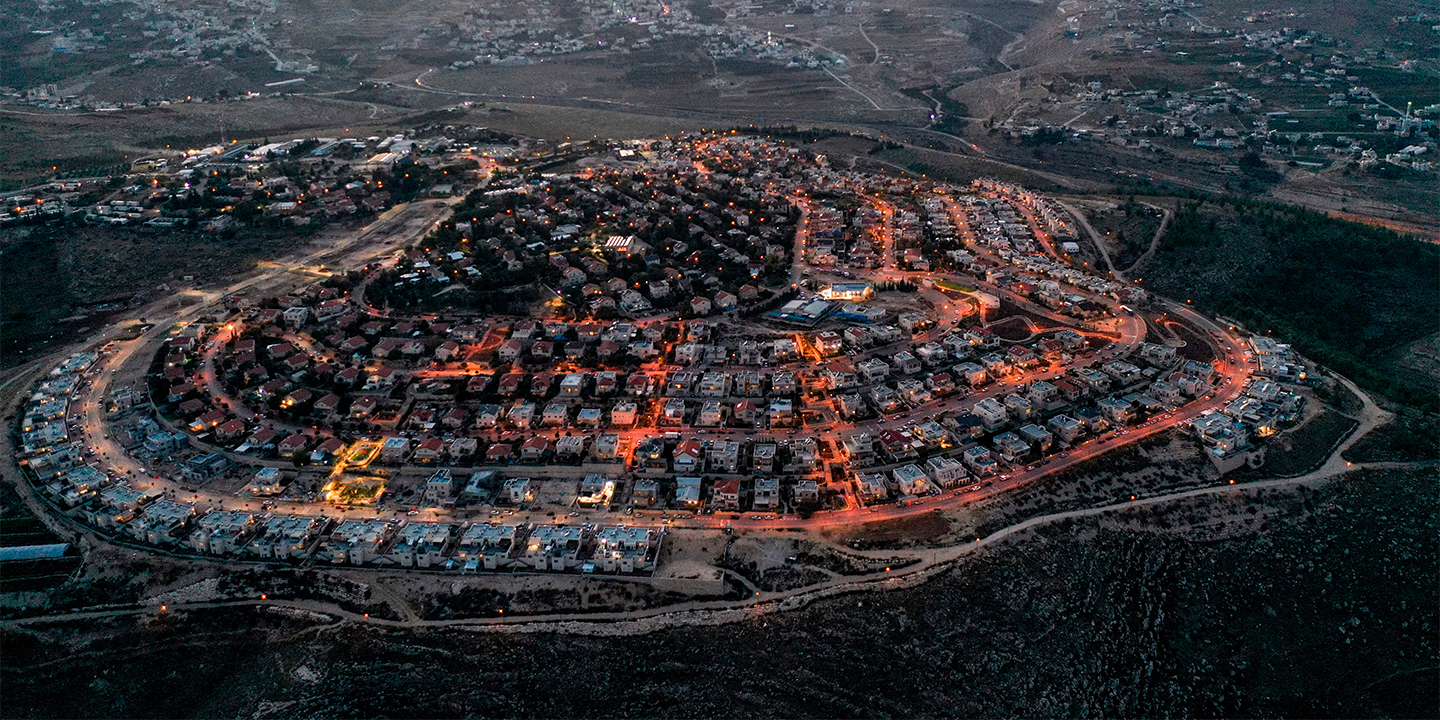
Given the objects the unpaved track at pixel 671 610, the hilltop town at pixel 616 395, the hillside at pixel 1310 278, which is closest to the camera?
the unpaved track at pixel 671 610

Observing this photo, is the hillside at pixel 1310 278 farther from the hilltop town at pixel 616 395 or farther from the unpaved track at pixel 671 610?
the unpaved track at pixel 671 610

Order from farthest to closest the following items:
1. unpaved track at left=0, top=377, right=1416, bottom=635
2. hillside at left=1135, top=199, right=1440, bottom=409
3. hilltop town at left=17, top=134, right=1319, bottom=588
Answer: hillside at left=1135, top=199, right=1440, bottom=409 < hilltop town at left=17, top=134, right=1319, bottom=588 < unpaved track at left=0, top=377, right=1416, bottom=635

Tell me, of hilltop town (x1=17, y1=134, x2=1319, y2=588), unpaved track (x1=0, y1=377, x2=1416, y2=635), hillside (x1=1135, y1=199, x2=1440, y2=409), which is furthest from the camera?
hillside (x1=1135, y1=199, x2=1440, y2=409)

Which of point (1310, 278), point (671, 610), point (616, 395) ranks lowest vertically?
point (671, 610)

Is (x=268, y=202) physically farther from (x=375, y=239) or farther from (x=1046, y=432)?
(x=1046, y=432)

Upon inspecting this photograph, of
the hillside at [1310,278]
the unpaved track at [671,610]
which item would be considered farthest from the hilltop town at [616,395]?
the hillside at [1310,278]

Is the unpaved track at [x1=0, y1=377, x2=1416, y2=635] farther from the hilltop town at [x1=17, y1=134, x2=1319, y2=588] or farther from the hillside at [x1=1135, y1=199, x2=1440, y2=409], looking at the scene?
the hillside at [x1=1135, y1=199, x2=1440, y2=409]

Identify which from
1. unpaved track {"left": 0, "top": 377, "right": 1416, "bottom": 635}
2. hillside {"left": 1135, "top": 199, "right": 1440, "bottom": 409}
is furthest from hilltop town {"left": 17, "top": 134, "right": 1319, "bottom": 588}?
hillside {"left": 1135, "top": 199, "right": 1440, "bottom": 409}

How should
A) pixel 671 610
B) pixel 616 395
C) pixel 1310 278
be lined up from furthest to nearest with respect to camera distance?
pixel 1310 278, pixel 616 395, pixel 671 610

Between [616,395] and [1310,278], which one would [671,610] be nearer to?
[616,395]

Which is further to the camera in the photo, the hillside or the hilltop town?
the hillside

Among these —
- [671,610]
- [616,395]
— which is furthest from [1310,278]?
[671,610]
